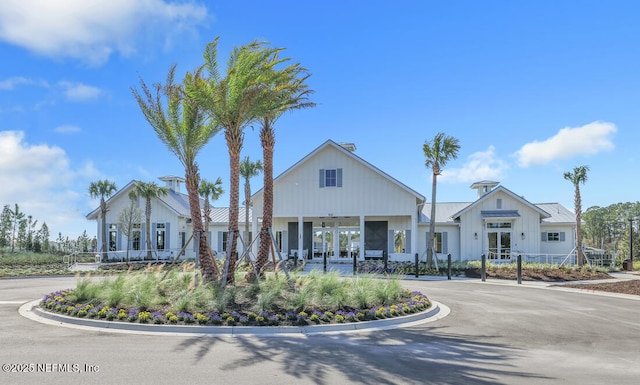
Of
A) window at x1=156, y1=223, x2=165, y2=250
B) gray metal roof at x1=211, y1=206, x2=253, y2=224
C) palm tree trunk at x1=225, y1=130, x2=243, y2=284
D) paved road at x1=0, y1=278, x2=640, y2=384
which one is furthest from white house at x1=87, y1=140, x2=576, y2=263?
paved road at x1=0, y1=278, x2=640, y2=384

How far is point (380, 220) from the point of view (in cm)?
2936

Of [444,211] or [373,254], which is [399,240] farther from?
[444,211]

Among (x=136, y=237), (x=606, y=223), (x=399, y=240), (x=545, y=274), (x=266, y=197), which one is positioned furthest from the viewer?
(x=606, y=223)

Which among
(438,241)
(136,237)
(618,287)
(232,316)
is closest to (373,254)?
(438,241)

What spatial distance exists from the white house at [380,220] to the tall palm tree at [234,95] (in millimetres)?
14919

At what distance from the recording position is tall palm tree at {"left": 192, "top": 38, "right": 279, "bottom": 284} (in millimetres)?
12477

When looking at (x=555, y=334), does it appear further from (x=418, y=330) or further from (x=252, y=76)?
(x=252, y=76)

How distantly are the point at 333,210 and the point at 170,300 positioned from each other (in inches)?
721

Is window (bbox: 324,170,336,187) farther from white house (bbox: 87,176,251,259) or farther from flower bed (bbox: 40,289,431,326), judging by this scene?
flower bed (bbox: 40,289,431,326)

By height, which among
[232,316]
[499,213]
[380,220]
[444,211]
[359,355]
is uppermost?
[444,211]

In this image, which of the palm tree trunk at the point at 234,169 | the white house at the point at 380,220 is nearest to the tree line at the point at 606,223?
the white house at the point at 380,220

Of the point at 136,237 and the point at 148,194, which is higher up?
the point at 148,194

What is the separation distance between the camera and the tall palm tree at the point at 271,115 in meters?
13.6

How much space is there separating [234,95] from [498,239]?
75.3 feet
